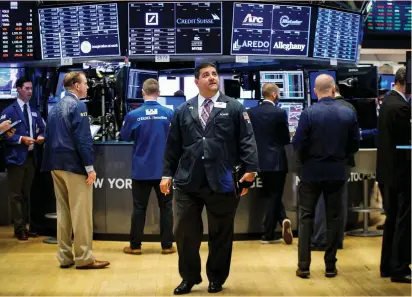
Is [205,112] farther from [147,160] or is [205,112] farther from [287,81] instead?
[287,81]

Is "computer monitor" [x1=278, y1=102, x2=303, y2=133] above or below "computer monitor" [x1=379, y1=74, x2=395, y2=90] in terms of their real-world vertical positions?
below

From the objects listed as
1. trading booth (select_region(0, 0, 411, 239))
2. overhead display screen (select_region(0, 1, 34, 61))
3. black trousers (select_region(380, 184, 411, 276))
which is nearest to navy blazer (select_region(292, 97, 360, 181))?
black trousers (select_region(380, 184, 411, 276))

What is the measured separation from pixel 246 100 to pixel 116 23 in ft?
6.01

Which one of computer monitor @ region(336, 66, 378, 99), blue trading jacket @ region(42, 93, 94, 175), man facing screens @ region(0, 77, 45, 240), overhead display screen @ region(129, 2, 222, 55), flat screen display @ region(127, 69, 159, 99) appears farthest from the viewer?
computer monitor @ region(336, 66, 378, 99)

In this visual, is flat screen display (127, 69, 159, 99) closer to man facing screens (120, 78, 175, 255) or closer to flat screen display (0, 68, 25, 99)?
flat screen display (0, 68, 25, 99)

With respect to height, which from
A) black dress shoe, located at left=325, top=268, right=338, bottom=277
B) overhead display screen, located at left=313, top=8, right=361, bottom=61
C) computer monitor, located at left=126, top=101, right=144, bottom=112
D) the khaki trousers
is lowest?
black dress shoe, located at left=325, top=268, right=338, bottom=277

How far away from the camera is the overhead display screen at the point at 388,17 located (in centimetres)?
1037

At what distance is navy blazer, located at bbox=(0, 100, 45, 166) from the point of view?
812 cm

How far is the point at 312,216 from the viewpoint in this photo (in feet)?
19.5

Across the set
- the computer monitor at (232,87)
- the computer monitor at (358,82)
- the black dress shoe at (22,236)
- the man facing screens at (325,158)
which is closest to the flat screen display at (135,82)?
the computer monitor at (232,87)

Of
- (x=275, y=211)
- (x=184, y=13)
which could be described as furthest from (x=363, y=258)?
(x=184, y=13)

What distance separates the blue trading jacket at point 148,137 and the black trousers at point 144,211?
109 mm

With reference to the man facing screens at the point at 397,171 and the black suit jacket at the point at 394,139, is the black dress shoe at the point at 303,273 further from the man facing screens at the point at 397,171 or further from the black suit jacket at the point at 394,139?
the black suit jacket at the point at 394,139

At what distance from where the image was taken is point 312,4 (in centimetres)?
Result: 870
